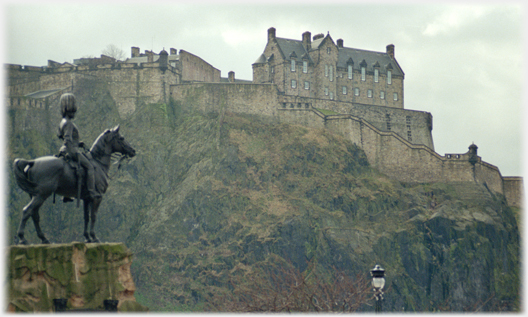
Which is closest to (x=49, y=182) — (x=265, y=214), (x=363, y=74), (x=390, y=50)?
(x=265, y=214)

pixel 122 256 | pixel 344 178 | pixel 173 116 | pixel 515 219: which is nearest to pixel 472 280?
pixel 515 219

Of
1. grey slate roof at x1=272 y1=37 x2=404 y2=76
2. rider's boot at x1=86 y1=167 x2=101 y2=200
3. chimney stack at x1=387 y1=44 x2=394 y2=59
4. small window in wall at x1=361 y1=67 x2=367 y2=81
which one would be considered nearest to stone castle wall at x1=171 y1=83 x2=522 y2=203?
grey slate roof at x1=272 y1=37 x2=404 y2=76

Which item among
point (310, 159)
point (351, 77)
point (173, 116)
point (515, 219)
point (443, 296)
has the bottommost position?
point (443, 296)

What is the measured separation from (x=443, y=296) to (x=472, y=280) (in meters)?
2.72

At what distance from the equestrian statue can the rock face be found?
1.96 feet

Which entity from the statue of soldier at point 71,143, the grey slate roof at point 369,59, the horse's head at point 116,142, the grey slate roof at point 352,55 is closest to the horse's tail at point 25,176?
the statue of soldier at point 71,143

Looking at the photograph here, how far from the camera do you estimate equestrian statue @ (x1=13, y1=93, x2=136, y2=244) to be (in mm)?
13555

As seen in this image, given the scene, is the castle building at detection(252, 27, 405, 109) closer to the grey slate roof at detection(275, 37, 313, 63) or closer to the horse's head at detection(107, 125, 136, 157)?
the grey slate roof at detection(275, 37, 313, 63)

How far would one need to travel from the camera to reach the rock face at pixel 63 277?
13.0 meters

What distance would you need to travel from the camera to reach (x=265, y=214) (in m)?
Answer: 54.2

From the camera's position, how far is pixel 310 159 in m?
58.2

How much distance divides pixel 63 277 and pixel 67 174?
204 centimetres

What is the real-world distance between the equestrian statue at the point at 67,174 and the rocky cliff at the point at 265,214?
36482 mm

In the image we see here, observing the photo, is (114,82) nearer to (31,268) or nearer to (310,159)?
(310,159)
